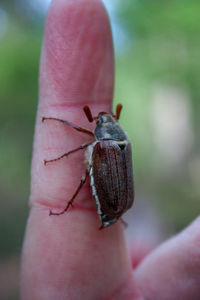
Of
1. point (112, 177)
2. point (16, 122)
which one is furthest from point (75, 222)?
point (16, 122)

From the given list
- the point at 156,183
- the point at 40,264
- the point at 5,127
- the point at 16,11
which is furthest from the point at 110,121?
the point at 16,11

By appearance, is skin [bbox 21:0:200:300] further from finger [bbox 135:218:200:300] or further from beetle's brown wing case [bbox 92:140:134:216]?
beetle's brown wing case [bbox 92:140:134:216]

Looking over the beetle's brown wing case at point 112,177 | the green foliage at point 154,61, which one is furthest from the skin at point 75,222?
the green foliage at point 154,61

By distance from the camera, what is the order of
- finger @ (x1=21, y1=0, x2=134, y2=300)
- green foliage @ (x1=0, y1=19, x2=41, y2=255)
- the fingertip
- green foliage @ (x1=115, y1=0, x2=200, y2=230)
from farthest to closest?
green foliage @ (x1=115, y1=0, x2=200, y2=230) < green foliage @ (x1=0, y1=19, x2=41, y2=255) < the fingertip < finger @ (x1=21, y1=0, x2=134, y2=300)

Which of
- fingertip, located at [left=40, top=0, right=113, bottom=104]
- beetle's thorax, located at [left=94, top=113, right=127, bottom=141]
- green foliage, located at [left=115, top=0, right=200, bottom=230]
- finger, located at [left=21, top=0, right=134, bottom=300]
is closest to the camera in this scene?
finger, located at [left=21, top=0, right=134, bottom=300]

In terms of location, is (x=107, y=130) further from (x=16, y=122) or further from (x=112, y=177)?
(x=16, y=122)

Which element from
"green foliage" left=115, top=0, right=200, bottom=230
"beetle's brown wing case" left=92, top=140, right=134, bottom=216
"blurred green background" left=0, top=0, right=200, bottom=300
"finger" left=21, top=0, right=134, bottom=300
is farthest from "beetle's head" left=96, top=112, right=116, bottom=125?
"green foliage" left=115, top=0, right=200, bottom=230

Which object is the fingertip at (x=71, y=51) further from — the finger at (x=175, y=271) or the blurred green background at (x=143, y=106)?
the blurred green background at (x=143, y=106)

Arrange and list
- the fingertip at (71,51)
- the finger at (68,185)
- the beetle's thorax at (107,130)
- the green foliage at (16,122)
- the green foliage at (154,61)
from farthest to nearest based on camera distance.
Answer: the green foliage at (154,61)
the green foliage at (16,122)
the beetle's thorax at (107,130)
the fingertip at (71,51)
the finger at (68,185)
